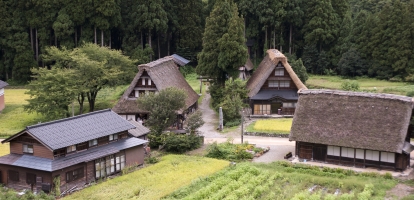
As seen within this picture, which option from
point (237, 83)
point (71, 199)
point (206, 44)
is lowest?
point (71, 199)

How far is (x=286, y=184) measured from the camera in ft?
88.8

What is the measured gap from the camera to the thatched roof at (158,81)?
4094cm

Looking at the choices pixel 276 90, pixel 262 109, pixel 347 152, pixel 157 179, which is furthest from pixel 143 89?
pixel 347 152

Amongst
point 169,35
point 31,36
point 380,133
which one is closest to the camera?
point 380,133

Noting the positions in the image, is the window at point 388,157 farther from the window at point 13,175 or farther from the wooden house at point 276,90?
the window at point 13,175

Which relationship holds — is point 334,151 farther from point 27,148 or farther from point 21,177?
point 21,177

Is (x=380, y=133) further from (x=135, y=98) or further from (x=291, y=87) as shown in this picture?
(x=135, y=98)

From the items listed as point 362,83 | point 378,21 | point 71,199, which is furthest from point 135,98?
point 378,21

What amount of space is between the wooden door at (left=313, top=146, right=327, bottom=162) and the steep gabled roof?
11371mm

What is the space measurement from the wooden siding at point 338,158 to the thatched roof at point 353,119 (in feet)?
2.32

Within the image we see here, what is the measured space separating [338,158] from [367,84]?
74.6 ft

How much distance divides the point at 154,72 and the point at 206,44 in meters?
6.61

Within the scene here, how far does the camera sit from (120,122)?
3138 cm

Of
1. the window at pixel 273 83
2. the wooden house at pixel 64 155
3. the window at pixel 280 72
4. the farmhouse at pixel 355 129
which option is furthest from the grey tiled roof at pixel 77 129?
the window at pixel 280 72
